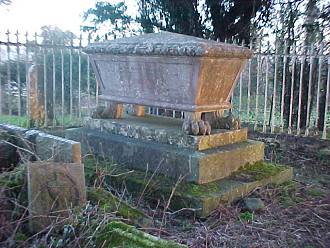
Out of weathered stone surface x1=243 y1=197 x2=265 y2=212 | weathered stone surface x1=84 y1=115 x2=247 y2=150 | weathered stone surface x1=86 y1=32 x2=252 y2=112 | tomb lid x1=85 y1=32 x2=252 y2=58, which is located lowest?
weathered stone surface x1=243 y1=197 x2=265 y2=212

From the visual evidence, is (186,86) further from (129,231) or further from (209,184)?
(129,231)

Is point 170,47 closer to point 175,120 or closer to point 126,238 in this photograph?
point 175,120

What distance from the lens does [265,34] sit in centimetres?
909

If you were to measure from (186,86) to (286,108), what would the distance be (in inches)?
180

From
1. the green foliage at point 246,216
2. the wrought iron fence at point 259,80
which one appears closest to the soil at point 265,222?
the green foliage at point 246,216

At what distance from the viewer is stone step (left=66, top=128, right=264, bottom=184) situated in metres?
4.51

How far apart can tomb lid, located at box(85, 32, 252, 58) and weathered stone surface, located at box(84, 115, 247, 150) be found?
2.95 ft

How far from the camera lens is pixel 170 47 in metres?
4.74

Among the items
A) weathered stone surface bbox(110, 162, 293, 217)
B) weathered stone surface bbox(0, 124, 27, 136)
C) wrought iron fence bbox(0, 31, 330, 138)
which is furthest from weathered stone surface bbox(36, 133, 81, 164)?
wrought iron fence bbox(0, 31, 330, 138)

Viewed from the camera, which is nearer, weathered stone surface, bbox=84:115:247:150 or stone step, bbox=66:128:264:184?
stone step, bbox=66:128:264:184

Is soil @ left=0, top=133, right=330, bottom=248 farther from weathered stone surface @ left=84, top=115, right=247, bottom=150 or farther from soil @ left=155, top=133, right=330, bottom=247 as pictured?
weathered stone surface @ left=84, top=115, right=247, bottom=150

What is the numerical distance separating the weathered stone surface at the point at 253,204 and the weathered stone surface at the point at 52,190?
1.78m

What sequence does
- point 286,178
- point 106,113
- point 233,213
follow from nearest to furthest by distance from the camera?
point 233,213 → point 286,178 → point 106,113

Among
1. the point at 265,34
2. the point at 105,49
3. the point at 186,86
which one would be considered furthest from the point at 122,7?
the point at 186,86
